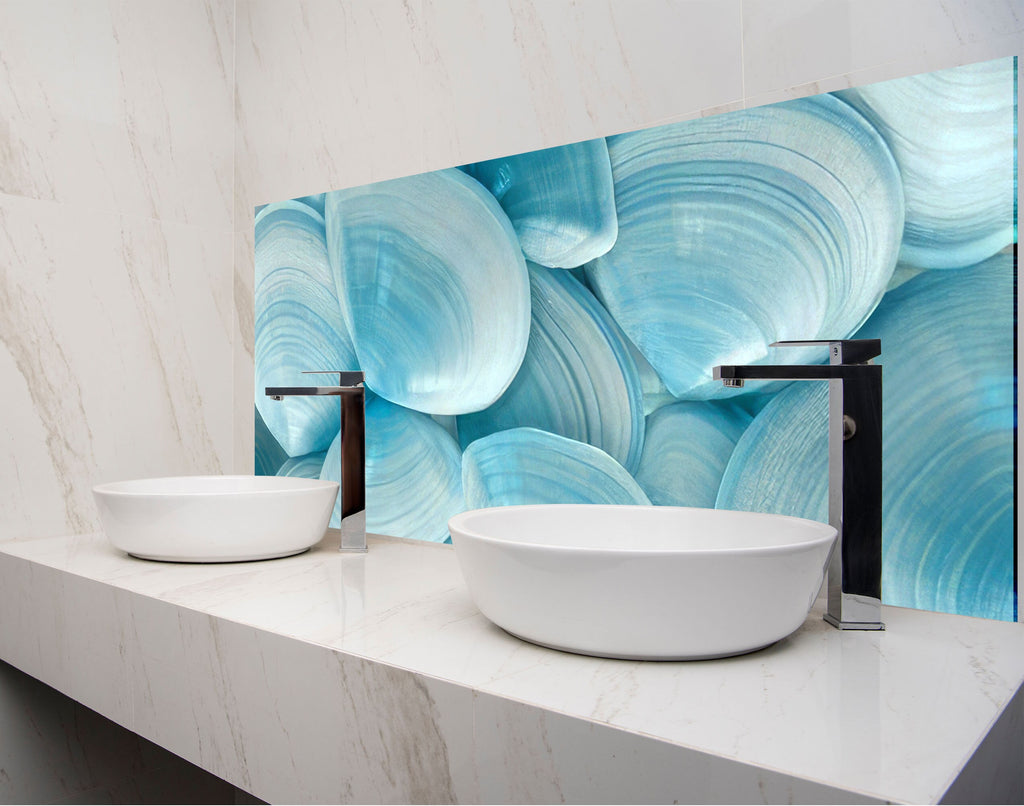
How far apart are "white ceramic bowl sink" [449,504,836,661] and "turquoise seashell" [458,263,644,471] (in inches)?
17.4

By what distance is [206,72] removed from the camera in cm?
192

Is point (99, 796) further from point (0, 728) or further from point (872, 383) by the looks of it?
point (872, 383)

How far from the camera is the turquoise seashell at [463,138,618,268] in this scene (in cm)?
130

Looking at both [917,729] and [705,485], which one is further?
[705,485]

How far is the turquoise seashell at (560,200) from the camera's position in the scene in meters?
1.30

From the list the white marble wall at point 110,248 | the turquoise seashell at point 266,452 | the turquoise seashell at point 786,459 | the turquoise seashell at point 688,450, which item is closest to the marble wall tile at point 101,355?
the white marble wall at point 110,248

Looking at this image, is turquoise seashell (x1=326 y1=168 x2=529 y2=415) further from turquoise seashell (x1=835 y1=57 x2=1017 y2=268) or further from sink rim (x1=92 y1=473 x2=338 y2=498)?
turquoise seashell (x1=835 y1=57 x2=1017 y2=268)

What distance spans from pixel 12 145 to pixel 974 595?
6.11 feet

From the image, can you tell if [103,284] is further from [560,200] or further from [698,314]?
[698,314]

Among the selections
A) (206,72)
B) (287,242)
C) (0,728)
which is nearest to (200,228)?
(287,242)

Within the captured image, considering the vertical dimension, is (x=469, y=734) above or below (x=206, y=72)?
below

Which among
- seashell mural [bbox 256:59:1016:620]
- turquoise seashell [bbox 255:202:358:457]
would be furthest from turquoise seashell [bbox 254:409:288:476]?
seashell mural [bbox 256:59:1016:620]

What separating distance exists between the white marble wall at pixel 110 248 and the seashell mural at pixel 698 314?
1.11ft

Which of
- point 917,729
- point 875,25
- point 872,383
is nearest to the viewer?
point 917,729
